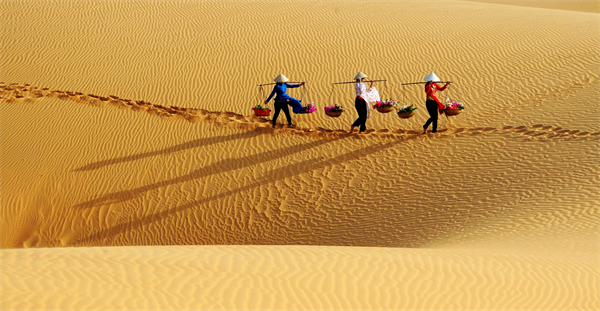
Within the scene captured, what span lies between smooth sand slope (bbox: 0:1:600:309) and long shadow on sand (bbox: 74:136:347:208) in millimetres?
55

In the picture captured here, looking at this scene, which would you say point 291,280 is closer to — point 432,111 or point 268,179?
point 268,179

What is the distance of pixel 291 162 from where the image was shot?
16125mm

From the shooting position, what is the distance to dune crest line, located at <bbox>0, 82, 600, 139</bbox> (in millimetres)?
16106

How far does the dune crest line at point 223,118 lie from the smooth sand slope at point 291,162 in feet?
0.25

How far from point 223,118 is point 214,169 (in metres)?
2.91

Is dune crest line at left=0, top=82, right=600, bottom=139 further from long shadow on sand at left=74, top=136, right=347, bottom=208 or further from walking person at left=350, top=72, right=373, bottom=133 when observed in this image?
walking person at left=350, top=72, right=373, bottom=133

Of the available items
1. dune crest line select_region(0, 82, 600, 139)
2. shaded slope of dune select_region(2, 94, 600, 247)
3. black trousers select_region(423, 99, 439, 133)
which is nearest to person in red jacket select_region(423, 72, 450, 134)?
black trousers select_region(423, 99, 439, 133)

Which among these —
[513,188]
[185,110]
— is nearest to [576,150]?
[513,188]

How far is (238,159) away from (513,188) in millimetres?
7040

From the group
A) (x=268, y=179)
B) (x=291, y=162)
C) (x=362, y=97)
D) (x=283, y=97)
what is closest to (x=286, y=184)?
(x=268, y=179)

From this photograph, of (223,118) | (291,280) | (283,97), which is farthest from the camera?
(223,118)

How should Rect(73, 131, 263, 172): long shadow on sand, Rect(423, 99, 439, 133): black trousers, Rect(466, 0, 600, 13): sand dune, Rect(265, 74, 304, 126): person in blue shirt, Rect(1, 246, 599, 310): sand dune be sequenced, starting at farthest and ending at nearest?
1. Rect(466, 0, 600, 13): sand dune
2. Rect(73, 131, 263, 172): long shadow on sand
3. Rect(265, 74, 304, 126): person in blue shirt
4. Rect(423, 99, 439, 133): black trousers
5. Rect(1, 246, 599, 310): sand dune

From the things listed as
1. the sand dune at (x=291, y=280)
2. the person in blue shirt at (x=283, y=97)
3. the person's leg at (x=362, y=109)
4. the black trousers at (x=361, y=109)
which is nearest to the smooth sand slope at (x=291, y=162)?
the sand dune at (x=291, y=280)

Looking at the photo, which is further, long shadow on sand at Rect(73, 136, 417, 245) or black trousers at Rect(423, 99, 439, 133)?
black trousers at Rect(423, 99, 439, 133)
